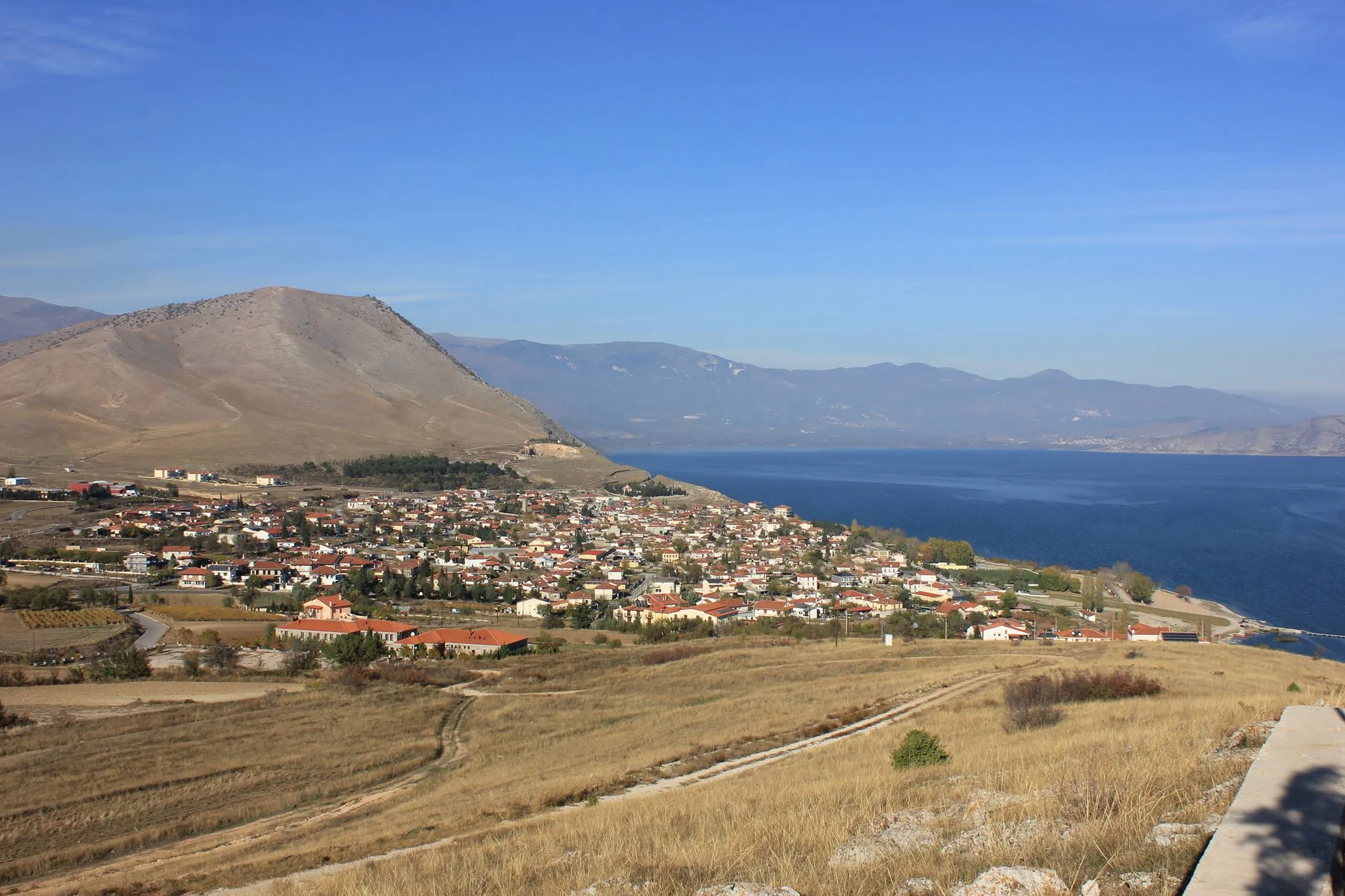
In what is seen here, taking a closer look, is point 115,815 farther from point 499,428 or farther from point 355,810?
point 499,428

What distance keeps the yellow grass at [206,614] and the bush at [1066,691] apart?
100 ft

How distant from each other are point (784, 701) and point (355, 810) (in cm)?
805

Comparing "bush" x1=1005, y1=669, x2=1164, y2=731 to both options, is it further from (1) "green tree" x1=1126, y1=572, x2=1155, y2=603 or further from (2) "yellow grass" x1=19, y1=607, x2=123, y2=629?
(1) "green tree" x1=1126, y1=572, x2=1155, y2=603

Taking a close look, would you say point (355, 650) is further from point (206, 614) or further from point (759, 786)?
point (759, 786)

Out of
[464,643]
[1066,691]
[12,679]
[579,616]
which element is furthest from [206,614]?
[1066,691]

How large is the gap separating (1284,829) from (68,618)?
124ft

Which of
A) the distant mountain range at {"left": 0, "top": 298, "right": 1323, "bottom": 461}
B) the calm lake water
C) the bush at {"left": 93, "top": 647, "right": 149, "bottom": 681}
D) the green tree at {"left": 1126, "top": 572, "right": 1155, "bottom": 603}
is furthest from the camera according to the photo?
the distant mountain range at {"left": 0, "top": 298, "right": 1323, "bottom": 461}

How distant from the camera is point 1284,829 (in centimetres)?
423

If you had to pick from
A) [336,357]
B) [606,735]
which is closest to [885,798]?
[606,735]

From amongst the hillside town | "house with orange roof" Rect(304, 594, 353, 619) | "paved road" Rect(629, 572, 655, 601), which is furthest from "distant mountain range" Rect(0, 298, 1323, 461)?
"house with orange roof" Rect(304, 594, 353, 619)

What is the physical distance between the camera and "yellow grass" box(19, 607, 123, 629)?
32.5 m

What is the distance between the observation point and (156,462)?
8394 centimetres

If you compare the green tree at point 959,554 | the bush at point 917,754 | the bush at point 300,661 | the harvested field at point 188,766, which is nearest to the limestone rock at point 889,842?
the bush at point 917,754

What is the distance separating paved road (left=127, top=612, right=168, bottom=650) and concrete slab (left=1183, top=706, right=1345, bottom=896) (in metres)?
31.8
